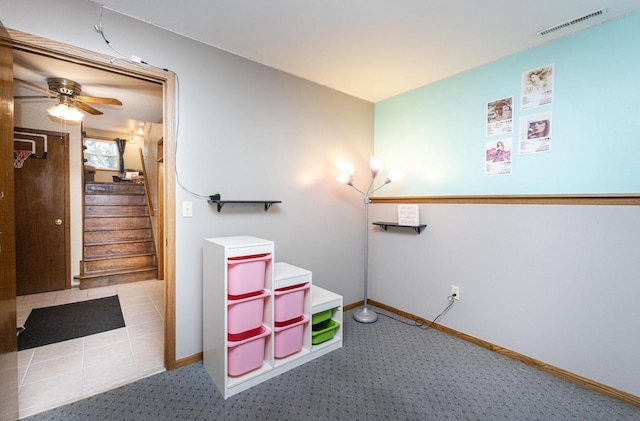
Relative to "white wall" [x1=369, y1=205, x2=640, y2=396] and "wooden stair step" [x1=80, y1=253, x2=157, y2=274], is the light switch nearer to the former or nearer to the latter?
"white wall" [x1=369, y1=205, x2=640, y2=396]

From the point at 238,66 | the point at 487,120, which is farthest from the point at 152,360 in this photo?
the point at 487,120

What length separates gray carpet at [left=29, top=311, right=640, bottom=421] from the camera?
1.57 m

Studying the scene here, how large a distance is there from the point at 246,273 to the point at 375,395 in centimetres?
109

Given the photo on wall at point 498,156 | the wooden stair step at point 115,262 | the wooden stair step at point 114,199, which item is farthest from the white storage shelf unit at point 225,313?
the wooden stair step at point 114,199

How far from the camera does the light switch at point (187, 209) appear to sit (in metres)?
2.01

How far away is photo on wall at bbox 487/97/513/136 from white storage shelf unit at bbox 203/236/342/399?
6.20 ft

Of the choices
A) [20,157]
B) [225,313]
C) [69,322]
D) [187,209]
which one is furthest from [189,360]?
[20,157]

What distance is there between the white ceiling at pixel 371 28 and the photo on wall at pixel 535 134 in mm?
528

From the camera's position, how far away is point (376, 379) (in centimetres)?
188

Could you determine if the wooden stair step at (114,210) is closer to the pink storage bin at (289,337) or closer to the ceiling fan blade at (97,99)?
the ceiling fan blade at (97,99)

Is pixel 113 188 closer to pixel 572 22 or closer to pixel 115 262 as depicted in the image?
pixel 115 262

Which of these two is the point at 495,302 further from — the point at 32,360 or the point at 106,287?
the point at 106,287

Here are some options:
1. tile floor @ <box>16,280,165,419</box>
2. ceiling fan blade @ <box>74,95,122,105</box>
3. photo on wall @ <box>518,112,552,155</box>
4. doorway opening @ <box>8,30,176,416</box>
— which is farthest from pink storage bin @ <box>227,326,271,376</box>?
ceiling fan blade @ <box>74,95,122,105</box>

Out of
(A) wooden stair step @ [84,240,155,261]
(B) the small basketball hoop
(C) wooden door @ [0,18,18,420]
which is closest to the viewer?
(C) wooden door @ [0,18,18,420]
